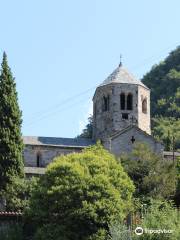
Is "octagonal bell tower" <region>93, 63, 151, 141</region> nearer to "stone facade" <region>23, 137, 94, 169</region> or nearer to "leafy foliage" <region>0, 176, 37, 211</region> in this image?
"stone facade" <region>23, 137, 94, 169</region>

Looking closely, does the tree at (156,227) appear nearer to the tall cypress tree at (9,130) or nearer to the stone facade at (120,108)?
the tall cypress tree at (9,130)

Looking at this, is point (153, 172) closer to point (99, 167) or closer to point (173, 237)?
point (99, 167)

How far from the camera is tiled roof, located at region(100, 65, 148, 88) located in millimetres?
59688

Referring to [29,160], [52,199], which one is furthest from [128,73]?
[52,199]

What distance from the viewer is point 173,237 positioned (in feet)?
76.8

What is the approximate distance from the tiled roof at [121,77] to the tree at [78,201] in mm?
23931

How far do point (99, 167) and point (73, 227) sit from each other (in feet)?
15.5

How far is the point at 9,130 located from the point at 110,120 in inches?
533

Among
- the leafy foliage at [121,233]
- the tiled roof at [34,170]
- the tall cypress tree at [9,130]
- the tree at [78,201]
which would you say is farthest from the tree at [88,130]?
the leafy foliage at [121,233]

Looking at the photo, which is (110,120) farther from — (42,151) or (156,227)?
(156,227)

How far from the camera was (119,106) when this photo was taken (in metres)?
58.6

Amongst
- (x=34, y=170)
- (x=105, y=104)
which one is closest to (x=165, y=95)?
(x=105, y=104)

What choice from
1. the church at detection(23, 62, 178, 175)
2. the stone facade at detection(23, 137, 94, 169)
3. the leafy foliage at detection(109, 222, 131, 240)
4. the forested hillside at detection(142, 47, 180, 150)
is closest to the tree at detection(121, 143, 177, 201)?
the church at detection(23, 62, 178, 175)

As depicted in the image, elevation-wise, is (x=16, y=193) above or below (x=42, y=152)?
below
